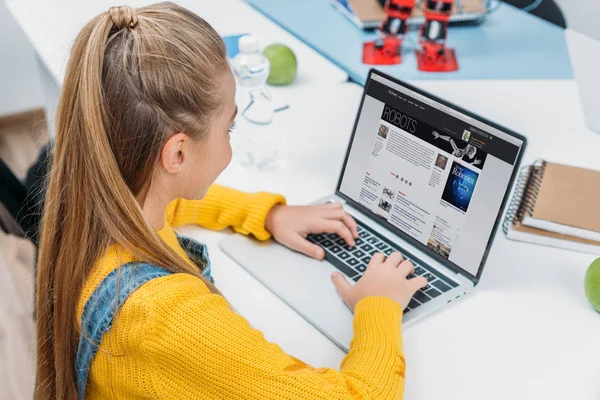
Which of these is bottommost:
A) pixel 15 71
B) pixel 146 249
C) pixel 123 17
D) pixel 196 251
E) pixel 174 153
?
pixel 15 71

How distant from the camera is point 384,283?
95 centimetres

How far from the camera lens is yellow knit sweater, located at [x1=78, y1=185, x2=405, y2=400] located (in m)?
0.72

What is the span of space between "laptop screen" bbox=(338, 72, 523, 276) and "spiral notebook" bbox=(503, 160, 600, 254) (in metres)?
0.18

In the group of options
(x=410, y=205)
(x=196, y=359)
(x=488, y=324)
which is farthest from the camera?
(x=410, y=205)

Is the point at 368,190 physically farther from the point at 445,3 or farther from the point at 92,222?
the point at 445,3

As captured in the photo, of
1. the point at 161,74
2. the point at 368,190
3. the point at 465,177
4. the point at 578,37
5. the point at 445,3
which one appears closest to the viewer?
the point at 161,74

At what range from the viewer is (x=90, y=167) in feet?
2.50

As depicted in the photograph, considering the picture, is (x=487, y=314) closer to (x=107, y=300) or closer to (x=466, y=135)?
(x=466, y=135)

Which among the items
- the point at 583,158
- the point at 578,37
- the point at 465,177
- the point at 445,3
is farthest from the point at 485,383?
the point at 445,3

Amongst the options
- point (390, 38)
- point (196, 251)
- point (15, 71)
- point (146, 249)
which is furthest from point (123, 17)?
point (15, 71)

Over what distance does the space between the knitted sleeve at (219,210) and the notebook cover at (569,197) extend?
1.54 ft

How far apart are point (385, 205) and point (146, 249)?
0.45 m

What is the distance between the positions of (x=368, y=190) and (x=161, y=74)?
473 millimetres

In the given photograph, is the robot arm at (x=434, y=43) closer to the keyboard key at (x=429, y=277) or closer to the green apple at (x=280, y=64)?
the green apple at (x=280, y=64)
